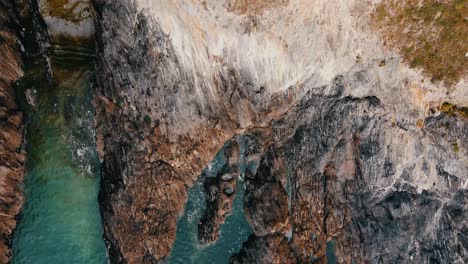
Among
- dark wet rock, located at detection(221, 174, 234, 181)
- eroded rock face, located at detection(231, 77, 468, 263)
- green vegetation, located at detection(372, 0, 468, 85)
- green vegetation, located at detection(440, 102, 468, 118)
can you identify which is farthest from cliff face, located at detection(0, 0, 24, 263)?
green vegetation, located at detection(440, 102, 468, 118)

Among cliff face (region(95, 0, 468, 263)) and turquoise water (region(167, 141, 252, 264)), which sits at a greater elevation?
cliff face (region(95, 0, 468, 263))

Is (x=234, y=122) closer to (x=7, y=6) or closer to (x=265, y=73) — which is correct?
(x=265, y=73)

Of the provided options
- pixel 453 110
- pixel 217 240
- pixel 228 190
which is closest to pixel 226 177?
pixel 228 190

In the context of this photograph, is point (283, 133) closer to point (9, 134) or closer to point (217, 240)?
point (217, 240)

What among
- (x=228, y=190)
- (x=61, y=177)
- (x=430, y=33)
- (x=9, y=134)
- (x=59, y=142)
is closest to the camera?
(x=430, y=33)

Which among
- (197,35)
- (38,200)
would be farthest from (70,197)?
(197,35)

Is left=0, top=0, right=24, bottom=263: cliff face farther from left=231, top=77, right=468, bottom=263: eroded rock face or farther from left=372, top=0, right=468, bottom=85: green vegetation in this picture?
left=372, top=0, right=468, bottom=85: green vegetation
